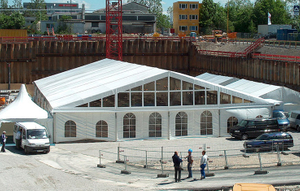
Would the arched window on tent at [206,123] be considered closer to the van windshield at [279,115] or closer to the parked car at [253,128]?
the parked car at [253,128]

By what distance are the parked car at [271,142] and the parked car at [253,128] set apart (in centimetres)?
358

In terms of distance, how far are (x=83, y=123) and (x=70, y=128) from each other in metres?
0.91

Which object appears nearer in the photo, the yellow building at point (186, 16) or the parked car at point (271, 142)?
the parked car at point (271, 142)

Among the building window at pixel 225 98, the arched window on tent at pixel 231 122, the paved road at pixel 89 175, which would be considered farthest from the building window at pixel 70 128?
the arched window on tent at pixel 231 122

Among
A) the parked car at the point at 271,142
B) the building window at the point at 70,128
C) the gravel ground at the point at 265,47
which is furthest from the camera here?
the gravel ground at the point at 265,47

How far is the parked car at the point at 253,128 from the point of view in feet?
101

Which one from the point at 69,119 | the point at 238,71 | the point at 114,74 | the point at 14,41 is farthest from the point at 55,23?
the point at 69,119

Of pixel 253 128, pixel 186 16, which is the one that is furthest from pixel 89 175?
pixel 186 16

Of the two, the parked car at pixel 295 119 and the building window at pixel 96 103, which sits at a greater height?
the building window at pixel 96 103

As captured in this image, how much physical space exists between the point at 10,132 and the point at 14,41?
111 feet

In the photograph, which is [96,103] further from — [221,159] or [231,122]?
[221,159]

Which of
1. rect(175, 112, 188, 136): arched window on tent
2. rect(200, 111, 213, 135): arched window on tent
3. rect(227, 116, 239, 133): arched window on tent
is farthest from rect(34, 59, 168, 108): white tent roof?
rect(227, 116, 239, 133): arched window on tent

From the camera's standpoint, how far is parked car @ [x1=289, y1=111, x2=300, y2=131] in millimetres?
34188

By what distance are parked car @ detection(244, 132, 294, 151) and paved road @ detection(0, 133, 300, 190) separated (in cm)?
269
